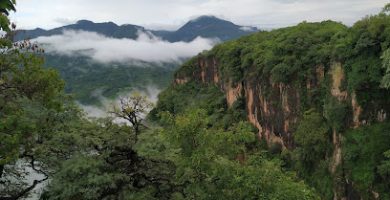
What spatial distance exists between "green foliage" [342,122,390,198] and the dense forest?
94mm

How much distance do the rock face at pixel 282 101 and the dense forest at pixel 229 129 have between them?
167mm

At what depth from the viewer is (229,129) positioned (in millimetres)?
15867

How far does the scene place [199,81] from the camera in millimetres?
92812

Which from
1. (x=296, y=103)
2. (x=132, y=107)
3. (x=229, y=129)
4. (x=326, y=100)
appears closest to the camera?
(x=132, y=107)

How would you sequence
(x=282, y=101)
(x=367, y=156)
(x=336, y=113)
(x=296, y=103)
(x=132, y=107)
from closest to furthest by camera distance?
(x=132, y=107)
(x=367, y=156)
(x=336, y=113)
(x=296, y=103)
(x=282, y=101)

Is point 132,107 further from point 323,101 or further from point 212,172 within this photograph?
point 323,101

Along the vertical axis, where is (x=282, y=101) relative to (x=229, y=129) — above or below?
below

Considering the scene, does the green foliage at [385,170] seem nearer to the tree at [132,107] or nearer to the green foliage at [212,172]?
the green foliage at [212,172]

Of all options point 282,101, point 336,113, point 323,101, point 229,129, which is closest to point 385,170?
point 336,113

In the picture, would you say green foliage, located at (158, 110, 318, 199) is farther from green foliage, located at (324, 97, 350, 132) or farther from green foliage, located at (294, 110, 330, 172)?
green foliage, located at (294, 110, 330, 172)

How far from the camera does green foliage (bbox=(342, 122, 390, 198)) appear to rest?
Answer: 1394 inches

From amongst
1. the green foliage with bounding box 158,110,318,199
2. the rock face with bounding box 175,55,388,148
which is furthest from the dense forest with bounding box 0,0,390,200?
the rock face with bounding box 175,55,388,148

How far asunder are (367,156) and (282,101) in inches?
763

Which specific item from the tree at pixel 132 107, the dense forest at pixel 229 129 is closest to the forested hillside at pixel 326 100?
the dense forest at pixel 229 129
